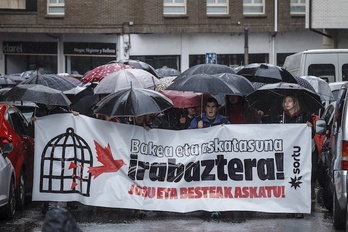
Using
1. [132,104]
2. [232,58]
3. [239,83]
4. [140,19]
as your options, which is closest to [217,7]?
[232,58]

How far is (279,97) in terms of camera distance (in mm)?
14180

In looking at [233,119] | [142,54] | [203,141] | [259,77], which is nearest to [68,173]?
[203,141]

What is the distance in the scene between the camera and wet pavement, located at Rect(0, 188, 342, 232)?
11656 millimetres

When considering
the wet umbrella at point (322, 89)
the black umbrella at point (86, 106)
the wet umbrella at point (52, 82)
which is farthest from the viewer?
the wet umbrella at point (322, 89)

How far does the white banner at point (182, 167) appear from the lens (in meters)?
12.5

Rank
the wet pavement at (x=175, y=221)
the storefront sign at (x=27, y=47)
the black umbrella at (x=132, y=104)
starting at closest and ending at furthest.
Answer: the wet pavement at (x=175, y=221) < the black umbrella at (x=132, y=104) < the storefront sign at (x=27, y=47)

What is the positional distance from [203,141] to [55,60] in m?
32.6

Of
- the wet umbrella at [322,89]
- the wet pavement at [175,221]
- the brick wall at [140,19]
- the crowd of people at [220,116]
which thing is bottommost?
the wet pavement at [175,221]

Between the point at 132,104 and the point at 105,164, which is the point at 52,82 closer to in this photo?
the point at 105,164

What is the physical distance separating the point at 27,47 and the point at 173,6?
753cm

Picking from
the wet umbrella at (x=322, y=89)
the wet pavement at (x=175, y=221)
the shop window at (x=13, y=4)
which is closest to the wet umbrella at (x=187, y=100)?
the wet pavement at (x=175, y=221)

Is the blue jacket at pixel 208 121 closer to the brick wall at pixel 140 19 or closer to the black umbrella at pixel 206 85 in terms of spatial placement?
the black umbrella at pixel 206 85

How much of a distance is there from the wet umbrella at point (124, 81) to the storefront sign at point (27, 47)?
29.2 m

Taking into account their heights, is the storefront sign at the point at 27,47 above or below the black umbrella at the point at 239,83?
above
